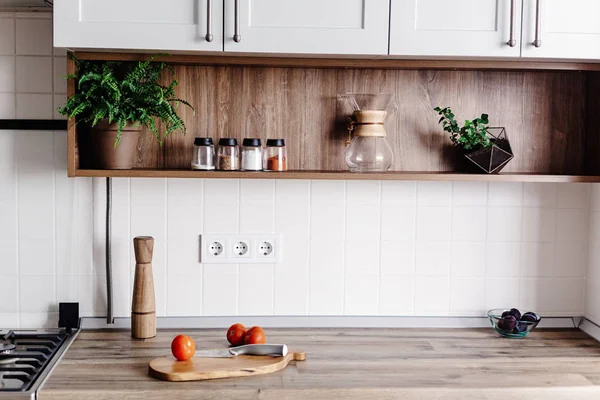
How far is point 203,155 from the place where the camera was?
223 cm

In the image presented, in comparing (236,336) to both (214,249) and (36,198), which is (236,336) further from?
(36,198)

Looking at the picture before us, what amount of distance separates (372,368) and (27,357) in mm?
973

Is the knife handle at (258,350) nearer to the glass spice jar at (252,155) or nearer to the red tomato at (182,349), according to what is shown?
the red tomato at (182,349)

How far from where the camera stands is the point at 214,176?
7.04 ft

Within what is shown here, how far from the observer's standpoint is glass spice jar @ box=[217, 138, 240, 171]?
2.20 meters

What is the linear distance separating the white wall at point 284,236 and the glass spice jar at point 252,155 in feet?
0.67

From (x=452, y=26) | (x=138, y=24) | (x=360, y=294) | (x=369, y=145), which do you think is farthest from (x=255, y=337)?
(x=452, y=26)

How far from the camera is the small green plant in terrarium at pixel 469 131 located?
89.0 inches

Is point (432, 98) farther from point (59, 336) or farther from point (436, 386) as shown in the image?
point (59, 336)

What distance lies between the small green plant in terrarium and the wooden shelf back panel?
0.32 feet

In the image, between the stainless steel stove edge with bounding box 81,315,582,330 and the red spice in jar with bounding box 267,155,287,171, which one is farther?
the stainless steel stove edge with bounding box 81,315,582,330

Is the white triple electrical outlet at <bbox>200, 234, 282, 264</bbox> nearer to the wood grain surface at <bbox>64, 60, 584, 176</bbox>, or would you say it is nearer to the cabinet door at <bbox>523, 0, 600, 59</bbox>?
the wood grain surface at <bbox>64, 60, 584, 176</bbox>

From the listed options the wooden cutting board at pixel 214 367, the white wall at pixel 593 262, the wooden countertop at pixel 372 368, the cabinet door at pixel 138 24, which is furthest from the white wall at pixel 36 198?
the white wall at pixel 593 262

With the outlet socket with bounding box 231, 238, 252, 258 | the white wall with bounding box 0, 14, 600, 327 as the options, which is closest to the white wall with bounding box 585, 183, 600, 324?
the white wall with bounding box 0, 14, 600, 327
